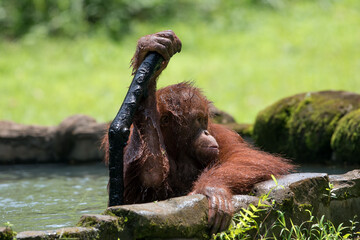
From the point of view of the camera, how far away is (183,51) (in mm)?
11797

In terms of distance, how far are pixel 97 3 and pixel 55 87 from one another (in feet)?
11.0

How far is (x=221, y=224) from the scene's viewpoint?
8.32ft

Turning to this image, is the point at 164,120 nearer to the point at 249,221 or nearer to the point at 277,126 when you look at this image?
the point at 249,221

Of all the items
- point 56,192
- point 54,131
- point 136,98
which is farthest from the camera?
point 54,131

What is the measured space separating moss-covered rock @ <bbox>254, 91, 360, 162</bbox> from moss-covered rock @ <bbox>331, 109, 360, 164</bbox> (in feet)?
0.66

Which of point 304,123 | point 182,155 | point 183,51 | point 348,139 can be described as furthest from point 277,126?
point 183,51

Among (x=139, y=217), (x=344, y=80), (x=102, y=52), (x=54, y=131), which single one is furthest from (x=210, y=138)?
(x=102, y=52)

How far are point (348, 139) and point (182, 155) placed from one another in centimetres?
193

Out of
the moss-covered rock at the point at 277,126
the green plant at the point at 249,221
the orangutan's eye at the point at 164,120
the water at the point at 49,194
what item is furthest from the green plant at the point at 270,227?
the moss-covered rock at the point at 277,126

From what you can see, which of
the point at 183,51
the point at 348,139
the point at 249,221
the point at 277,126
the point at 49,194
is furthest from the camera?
the point at 183,51

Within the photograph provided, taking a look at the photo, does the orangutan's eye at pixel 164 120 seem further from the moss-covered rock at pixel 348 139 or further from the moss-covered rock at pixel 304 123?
the moss-covered rock at pixel 304 123

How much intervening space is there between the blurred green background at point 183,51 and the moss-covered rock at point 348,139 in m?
3.41

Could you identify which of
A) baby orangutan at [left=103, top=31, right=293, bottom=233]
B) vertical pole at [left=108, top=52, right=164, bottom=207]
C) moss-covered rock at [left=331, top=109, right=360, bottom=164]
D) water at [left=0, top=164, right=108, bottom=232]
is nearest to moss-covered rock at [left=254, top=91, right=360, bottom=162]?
moss-covered rock at [left=331, top=109, right=360, bottom=164]

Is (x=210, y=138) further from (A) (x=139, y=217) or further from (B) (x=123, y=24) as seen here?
(B) (x=123, y=24)
